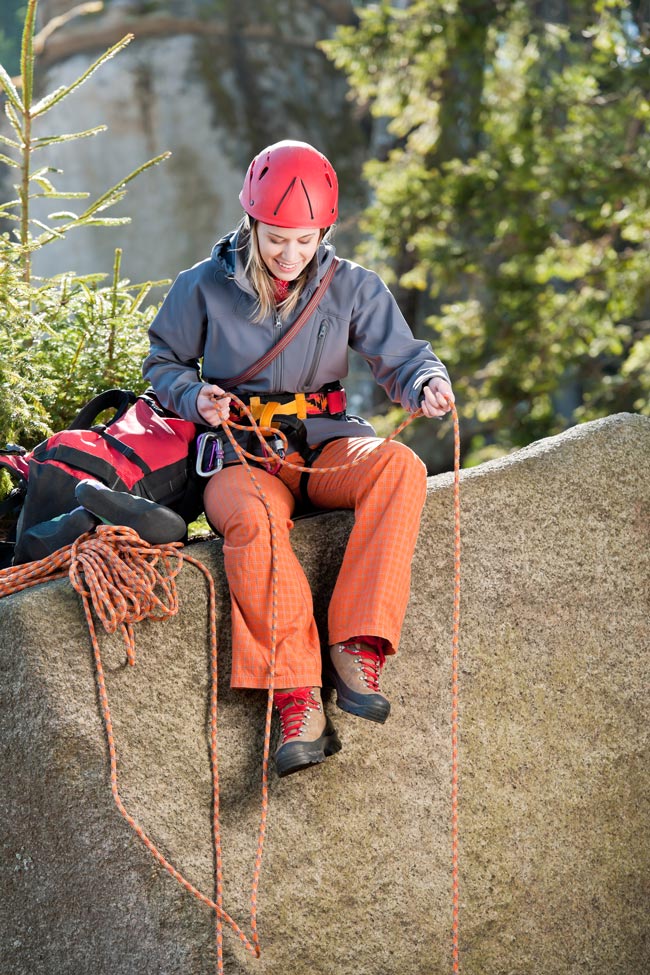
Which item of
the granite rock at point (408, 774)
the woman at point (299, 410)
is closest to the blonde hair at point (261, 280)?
the woman at point (299, 410)

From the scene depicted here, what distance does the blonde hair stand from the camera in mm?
3197

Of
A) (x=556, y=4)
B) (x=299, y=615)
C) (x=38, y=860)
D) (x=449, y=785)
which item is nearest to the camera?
(x=38, y=860)

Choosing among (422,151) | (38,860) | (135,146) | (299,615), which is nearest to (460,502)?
(299,615)

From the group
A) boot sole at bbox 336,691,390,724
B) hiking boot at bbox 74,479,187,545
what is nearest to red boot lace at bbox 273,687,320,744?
boot sole at bbox 336,691,390,724

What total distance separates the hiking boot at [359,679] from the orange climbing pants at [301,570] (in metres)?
0.04

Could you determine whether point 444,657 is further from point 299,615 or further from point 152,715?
point 152,715

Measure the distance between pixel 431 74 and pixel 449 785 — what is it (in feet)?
30.3

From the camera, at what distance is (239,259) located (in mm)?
3283

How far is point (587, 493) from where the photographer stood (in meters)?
3.55

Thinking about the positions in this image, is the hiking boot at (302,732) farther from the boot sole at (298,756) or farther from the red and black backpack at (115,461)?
the red and black backpack at (115,461)

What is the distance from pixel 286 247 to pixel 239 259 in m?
0.22

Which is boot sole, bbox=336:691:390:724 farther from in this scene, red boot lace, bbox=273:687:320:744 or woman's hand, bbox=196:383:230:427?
woman's hand, bbox=196:383:230:427

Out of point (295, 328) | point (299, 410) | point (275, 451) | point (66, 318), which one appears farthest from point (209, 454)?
point (66, 318)

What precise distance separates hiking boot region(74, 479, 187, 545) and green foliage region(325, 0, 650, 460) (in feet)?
21.7
